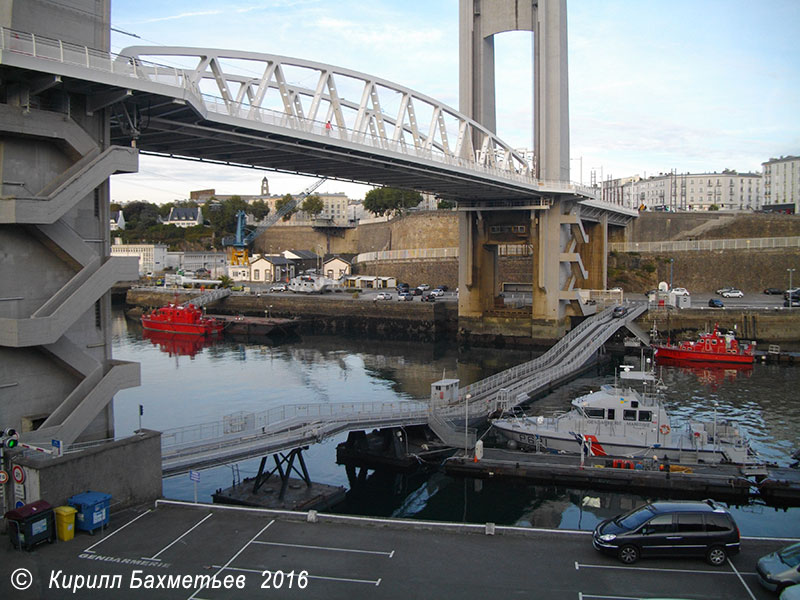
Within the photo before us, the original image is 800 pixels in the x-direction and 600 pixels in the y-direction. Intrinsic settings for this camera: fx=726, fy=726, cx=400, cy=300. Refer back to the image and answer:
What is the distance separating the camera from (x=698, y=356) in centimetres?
4150

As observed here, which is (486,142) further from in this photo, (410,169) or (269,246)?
(269,246)

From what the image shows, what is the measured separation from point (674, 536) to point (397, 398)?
70.2ft

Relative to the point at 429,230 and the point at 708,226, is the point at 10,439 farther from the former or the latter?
the point at 708,226

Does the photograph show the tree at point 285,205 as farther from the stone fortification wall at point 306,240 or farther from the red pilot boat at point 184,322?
the red pilot boat at point 184,322

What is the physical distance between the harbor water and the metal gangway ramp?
1312mm

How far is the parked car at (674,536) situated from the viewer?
39.9 feet

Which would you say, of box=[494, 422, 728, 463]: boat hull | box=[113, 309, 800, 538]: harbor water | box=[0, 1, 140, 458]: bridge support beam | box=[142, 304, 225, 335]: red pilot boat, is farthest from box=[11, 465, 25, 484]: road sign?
box=[142, 304, 225, 335]: red pilot boat

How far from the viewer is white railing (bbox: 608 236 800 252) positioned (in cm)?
6203

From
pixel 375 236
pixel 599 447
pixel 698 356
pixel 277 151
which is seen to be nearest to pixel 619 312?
pixel 698 356

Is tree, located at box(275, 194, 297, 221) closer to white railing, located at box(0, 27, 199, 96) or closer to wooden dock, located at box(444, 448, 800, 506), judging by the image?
wooden dock, located at box(444, 448, 800, 506)

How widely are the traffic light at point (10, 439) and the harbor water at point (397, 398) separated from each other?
6893 millimetres

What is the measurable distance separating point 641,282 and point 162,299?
4659 centimetres
